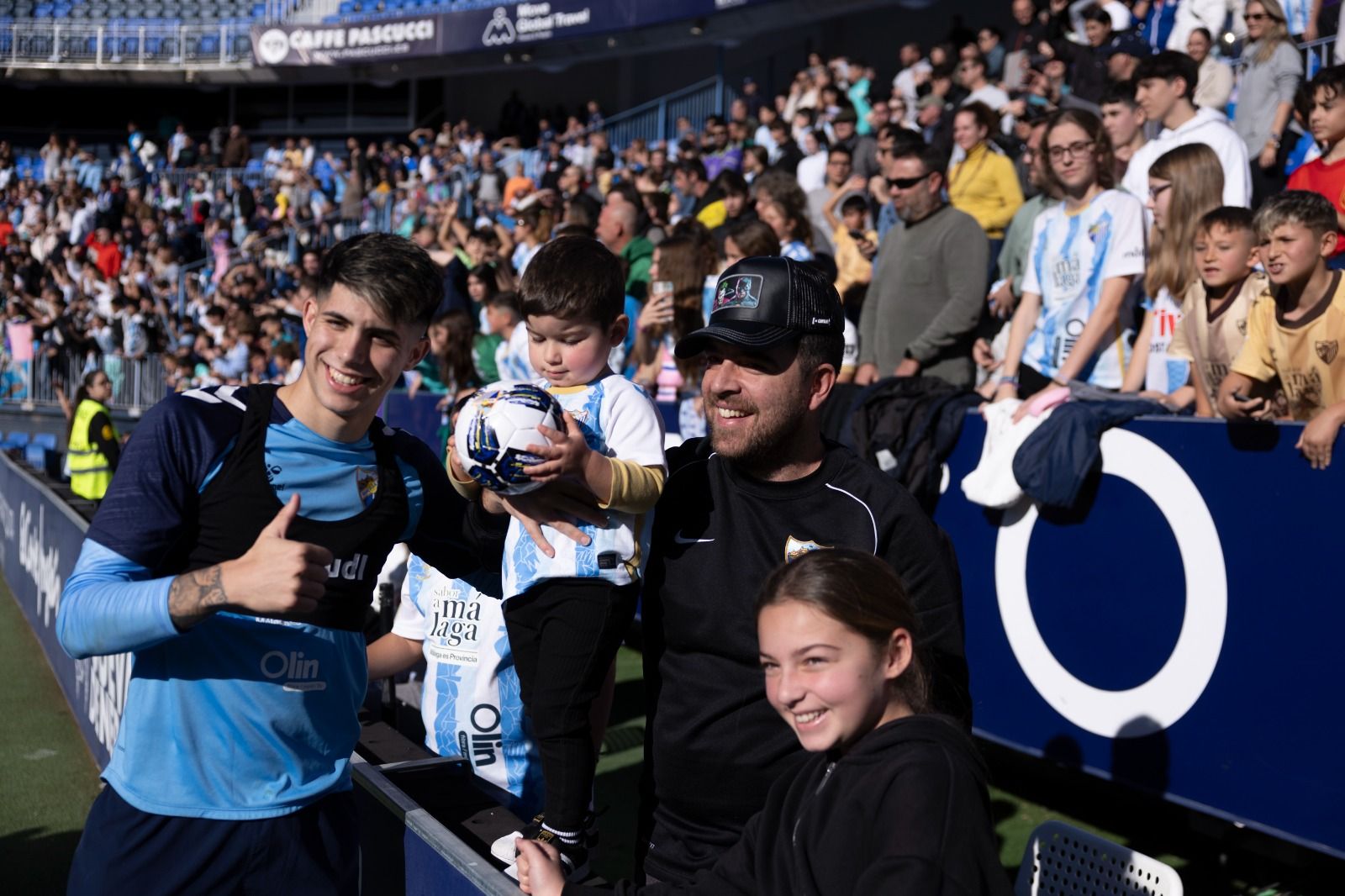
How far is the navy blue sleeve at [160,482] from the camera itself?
94.6 inches

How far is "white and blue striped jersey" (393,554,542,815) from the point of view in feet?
12.3

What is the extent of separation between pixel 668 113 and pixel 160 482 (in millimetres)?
22420

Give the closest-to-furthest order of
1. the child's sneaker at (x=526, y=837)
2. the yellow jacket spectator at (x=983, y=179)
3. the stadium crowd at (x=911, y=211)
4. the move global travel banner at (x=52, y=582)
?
the child's sneaker at (x=526, y=837) → the move global travel banner at (x=52, y=582) → the stadium crowd at (x=911, y=211) → the yellow jacket spectator at (x=983, y=179)

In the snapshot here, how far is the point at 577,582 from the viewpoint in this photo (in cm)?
277

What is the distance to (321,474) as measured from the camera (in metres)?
2.60

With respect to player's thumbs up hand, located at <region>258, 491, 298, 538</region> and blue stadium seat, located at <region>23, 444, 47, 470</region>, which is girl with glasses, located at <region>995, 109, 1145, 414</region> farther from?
blue stadium seat, located at <region>23, 444, 47, 470</region>

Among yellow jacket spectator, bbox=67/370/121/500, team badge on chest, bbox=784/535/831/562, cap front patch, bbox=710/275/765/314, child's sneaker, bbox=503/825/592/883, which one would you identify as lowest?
yellow jacket spectator, bbox=67/370/121/500

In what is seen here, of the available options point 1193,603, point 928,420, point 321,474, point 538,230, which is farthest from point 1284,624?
point 538,230

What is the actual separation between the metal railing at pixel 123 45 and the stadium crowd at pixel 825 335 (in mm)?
20751

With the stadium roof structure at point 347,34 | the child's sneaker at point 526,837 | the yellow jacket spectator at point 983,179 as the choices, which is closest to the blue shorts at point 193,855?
the child's sneaker at point 526,837

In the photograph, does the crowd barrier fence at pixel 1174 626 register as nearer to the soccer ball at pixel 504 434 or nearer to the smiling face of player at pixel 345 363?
the smiling face of player at pixel 345 363

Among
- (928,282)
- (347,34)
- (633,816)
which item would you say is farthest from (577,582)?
(347,34)

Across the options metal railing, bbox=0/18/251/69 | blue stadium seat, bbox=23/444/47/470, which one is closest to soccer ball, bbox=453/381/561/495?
blue stadium seat, bbox=23/444/47/470

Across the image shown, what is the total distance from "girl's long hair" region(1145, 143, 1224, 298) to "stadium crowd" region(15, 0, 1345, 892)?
0.01m
